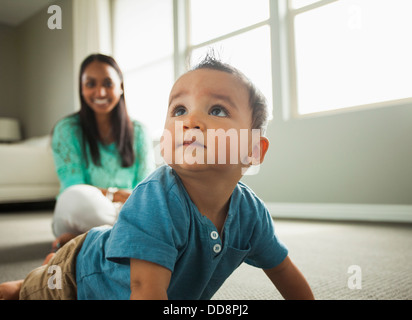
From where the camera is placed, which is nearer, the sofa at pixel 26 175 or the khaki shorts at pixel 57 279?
the khaki shorts at pixel 57 279

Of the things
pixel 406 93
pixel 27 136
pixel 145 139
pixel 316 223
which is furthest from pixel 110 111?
pixel 27 136

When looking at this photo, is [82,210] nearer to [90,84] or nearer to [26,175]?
[90,84]

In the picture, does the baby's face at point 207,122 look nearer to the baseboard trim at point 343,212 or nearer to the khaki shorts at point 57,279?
the khaki shorts at point 57,279

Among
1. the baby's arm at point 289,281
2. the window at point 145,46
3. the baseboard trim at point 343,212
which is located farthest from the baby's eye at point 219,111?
the baseboard trim at point 343,212

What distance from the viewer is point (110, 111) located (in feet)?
3.41

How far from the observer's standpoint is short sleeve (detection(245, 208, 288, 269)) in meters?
0.49

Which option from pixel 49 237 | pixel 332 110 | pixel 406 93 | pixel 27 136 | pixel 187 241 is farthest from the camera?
pixel 27 136

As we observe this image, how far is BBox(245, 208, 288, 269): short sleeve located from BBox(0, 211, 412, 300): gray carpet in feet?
0.40

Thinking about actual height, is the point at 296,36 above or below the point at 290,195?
above

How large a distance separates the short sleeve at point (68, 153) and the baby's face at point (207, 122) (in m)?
0.71

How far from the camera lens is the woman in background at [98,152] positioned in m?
0.92

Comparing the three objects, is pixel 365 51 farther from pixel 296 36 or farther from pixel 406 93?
pixel 296 36

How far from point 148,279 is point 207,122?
0.58 ft

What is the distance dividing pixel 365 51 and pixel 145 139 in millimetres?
1140
